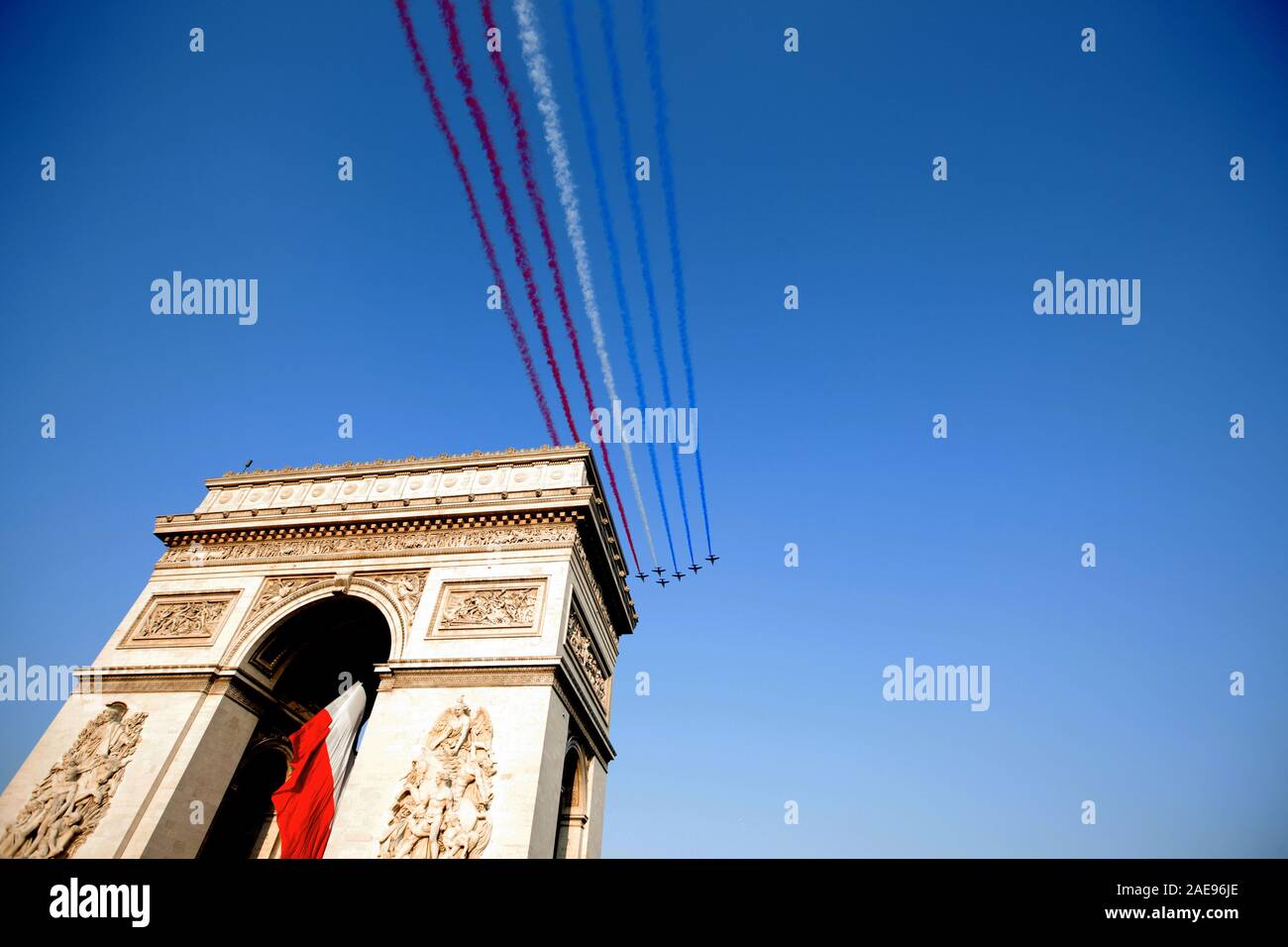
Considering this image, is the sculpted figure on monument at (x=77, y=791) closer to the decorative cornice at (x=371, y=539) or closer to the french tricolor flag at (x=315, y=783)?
the french tricolor flag at (x=315, y=783)

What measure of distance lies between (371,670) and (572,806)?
7.07m

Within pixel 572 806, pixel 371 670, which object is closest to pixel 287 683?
pixel 371 670

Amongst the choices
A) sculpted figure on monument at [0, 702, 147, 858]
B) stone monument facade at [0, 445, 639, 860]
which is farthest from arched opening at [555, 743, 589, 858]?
sculpted figure on monument at [0, 702, 147, 858]

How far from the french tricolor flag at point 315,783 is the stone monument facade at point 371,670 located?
1484mm

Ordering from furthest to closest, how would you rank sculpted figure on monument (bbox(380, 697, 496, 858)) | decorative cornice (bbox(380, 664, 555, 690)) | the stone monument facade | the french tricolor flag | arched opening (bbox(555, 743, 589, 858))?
1. arched opening (bbox(555, 743, 589, 858))
2. the french tricolor flag
3. decorative cornice (bbox(380, 664, 555, 690))
4. the stone monument facade
5. sculpted figure on monument (bbox(380, 697, 496, 858))

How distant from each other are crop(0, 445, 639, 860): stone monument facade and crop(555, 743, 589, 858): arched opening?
52mm

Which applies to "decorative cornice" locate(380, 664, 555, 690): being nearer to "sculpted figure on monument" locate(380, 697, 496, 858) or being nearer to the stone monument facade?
the stone monument facade

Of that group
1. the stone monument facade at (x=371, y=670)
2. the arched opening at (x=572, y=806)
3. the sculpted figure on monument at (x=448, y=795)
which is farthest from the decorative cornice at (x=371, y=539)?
the arched opening at (x=572, y=806)

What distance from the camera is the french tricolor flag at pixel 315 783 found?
14.6 m

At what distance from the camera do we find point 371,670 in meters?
19.7

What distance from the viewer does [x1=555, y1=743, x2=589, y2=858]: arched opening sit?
16469 mm

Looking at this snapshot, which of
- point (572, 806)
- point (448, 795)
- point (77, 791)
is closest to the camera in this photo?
point (448, 795)

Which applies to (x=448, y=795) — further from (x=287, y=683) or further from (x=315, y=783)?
(x=287, y=683)
